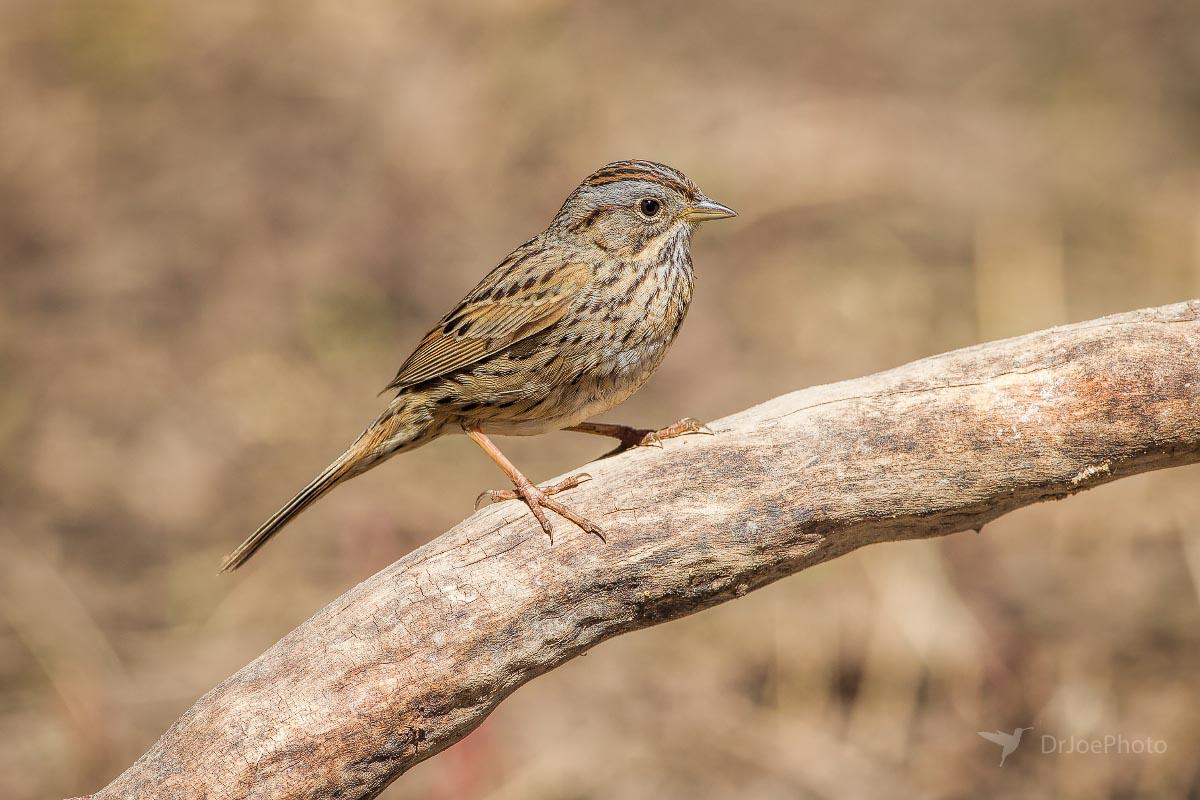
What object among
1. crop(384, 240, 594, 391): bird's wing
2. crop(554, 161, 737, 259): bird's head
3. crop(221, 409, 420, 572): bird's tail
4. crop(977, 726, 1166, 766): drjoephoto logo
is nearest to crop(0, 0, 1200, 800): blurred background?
crop(977, 726, 1166, 766): drjoephoto logo

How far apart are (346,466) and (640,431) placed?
1071 millimetres

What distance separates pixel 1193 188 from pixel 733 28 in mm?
3893

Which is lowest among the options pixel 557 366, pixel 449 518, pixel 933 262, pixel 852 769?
pixel 852 769

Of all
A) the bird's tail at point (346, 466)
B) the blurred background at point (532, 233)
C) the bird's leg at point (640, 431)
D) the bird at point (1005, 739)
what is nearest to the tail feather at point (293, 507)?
the bird's tail at point (346, 466)

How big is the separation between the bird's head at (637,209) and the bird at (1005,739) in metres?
2.76

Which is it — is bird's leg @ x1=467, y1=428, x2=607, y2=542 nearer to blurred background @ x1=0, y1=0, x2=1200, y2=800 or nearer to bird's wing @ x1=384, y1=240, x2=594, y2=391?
bird's wing @ x1=384, y1=240, x2=594, y2=391

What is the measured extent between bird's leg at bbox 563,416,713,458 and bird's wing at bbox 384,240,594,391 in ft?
1.47

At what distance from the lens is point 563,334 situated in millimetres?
4594

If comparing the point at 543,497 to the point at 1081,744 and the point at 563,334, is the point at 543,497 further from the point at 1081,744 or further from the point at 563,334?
the point at 1081,744

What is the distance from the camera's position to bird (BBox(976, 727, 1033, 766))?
593 centimetres

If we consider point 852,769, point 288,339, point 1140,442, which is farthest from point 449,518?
point 1140,442

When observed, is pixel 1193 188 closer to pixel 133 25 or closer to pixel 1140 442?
pixel 1140 442

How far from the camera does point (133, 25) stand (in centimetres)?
1055

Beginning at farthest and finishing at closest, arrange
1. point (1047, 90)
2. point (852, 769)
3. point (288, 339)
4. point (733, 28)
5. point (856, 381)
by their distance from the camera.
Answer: point (733, 28) → point (1047, 90) → point (288, 339) → point (852, 769) → point (856, 381)
